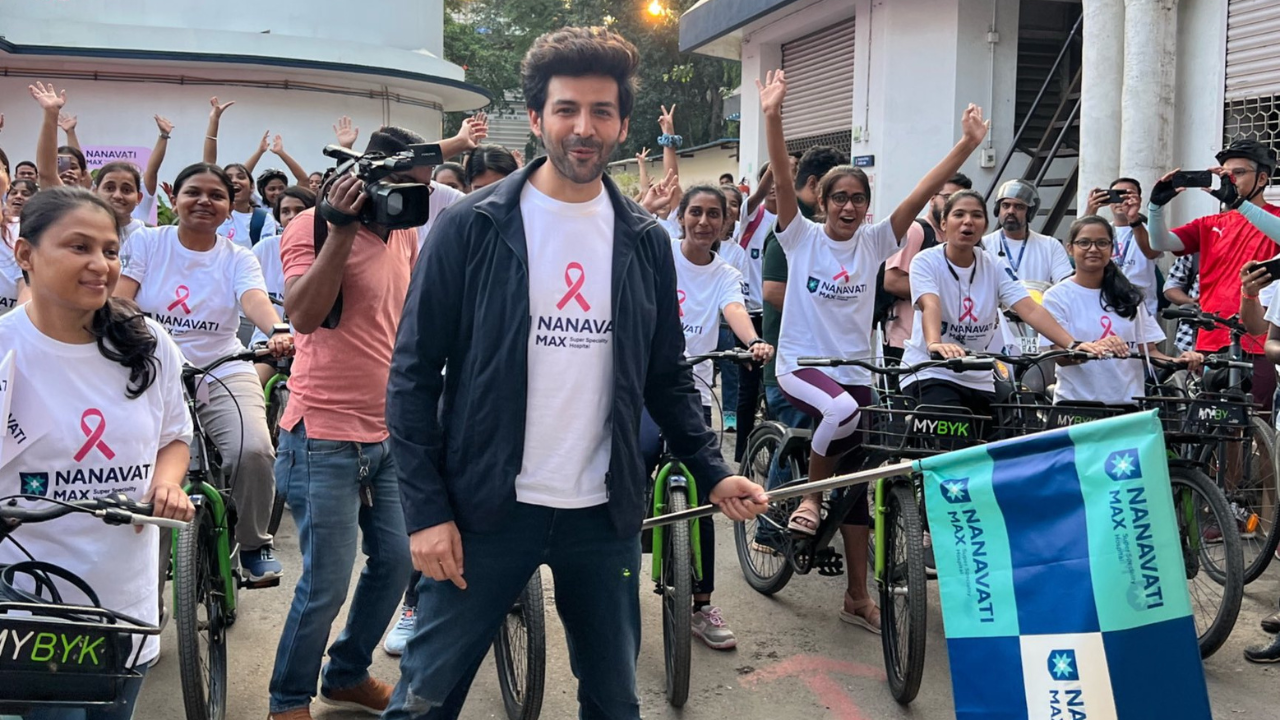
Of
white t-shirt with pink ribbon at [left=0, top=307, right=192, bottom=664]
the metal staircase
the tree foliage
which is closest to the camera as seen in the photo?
white t-shirt with pink ribbon at [left=0, top=307, right=192, bottom=664]

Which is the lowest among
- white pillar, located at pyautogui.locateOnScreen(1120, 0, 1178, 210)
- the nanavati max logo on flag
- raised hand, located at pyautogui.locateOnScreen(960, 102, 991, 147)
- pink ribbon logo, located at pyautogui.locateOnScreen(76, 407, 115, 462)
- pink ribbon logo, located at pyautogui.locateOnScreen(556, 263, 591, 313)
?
the nanavati max logo on flag

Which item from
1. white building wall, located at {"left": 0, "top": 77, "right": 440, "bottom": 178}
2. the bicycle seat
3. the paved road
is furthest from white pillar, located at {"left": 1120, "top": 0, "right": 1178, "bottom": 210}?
white building wall, located at {"left": 0, "top": 77, "right": 440, "bottom": 178}

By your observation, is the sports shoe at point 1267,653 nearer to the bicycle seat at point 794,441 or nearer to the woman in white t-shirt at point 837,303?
the woman in white t-shirt at point 837,303

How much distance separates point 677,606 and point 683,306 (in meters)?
2.24

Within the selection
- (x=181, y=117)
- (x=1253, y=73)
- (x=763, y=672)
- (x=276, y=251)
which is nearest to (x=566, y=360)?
(x=763, y=672)

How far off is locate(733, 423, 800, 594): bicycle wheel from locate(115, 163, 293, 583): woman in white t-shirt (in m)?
2.26

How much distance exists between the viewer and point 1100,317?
5.71 meters

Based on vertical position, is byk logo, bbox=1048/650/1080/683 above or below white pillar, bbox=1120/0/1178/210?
below

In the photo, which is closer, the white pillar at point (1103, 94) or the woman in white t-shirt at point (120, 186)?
the woman in white t-shirt at point (120, 186)

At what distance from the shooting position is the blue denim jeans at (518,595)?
2.75 m

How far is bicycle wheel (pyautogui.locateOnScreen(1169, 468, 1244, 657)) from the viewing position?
181 inches

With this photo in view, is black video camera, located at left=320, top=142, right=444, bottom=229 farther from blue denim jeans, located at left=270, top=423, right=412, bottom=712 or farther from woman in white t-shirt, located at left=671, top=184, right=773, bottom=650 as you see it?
woman in white t-shirt, located at left=671, top=184, right=773, bottom=650

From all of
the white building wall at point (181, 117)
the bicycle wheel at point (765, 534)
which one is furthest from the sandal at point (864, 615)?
the white building wall at point (181, 117)

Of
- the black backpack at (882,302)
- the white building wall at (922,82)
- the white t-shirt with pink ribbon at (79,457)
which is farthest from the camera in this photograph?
the white building wall at (922,82)
